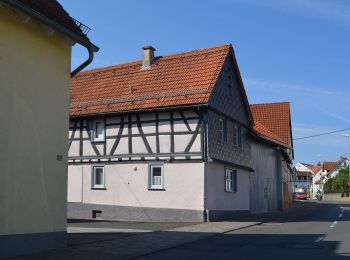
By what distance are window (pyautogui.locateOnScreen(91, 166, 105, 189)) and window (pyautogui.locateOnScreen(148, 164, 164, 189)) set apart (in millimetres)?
2969

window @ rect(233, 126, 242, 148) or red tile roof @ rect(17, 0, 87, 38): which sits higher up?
red tile roof @ rect(17, 0, 87, 38)

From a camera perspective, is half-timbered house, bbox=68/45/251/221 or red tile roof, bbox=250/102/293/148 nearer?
half-timbered house, bbox=68/45/251/221

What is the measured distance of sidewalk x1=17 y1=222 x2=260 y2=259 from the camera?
38.5 feet

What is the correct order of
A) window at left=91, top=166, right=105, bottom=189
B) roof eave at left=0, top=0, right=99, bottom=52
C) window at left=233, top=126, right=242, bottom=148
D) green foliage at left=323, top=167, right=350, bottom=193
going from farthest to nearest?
green foliage at left=323, top=167, right=350, bottom=193 → window at left=233, top=126, right=242, bottom=148 → window at left=91, top=166, right=105, bottom=189 → roof eave at left=0, top=0, right=99, bottom=52

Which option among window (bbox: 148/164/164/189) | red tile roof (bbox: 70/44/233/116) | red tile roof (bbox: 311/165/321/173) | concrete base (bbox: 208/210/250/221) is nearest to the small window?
red tile roof (bbox: 70/44/233/116)

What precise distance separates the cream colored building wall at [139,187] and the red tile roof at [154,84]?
3.00 meters

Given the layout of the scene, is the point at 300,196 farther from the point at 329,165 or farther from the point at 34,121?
the point at 34,121

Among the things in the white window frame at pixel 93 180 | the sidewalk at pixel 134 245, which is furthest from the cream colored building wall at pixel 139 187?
the sidewalk at pixel 134 245

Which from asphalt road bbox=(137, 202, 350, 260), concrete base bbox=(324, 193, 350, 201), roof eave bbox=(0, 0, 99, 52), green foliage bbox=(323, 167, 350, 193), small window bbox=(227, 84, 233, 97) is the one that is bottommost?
asphalt road bbox=(137, 202, 350, 260)

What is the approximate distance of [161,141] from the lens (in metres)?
24.7

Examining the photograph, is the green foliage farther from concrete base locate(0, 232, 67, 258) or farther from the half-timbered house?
concrete base locate(0, 232, 67, 258)

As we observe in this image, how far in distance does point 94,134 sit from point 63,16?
14.2m

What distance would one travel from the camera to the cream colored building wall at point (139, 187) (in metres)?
23.7

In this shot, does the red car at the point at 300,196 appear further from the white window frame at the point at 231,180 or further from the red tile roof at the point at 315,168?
the red tile roof at the point at 315,168
